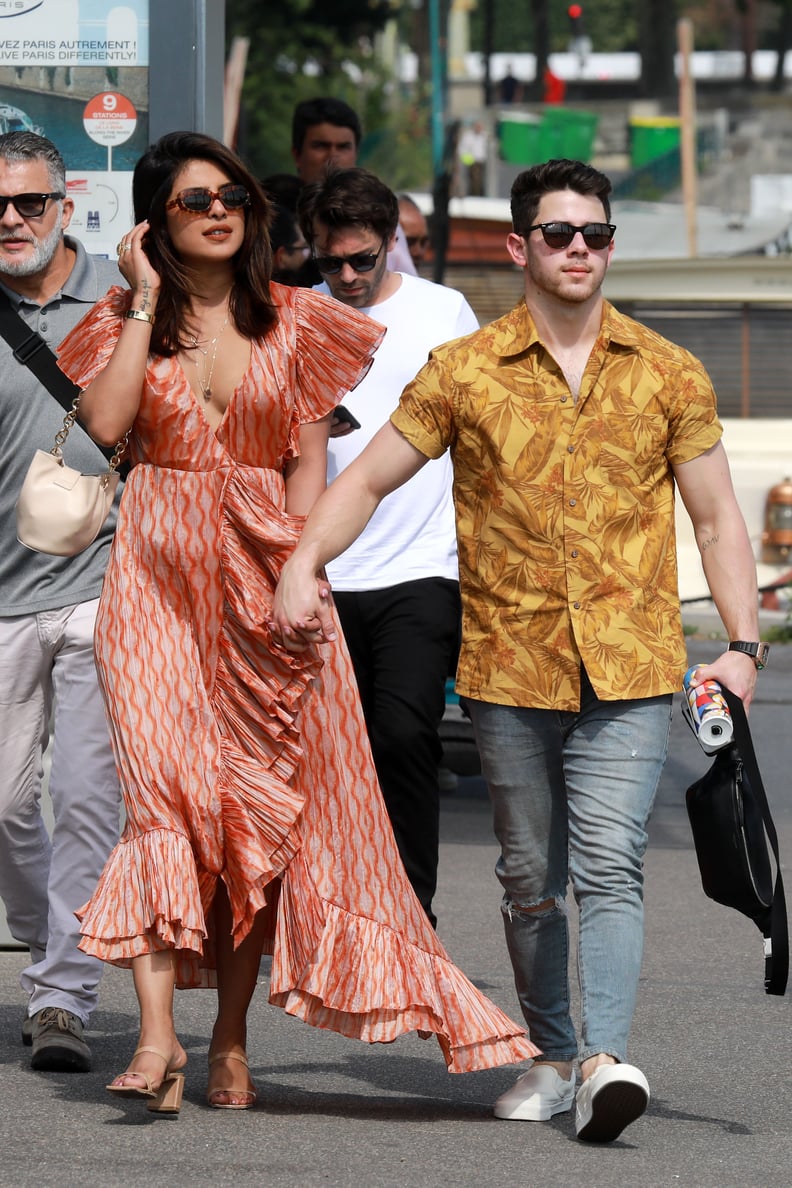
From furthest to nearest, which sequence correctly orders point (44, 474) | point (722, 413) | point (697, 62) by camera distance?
point (697, 62)
point (722, 413)
point (44, 474)

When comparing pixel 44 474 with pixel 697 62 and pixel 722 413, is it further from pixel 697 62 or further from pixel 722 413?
pixel 697 62

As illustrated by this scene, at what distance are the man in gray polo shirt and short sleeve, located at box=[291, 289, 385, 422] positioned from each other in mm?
805

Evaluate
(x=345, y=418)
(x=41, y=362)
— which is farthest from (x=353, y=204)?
(x=41, y=362)

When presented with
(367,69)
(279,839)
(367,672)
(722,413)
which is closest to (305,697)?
(279,839)

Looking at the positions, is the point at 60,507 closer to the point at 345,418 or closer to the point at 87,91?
the point at 345,418

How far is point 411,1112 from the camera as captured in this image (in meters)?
4.75

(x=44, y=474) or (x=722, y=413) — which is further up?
(x=722, y=413)

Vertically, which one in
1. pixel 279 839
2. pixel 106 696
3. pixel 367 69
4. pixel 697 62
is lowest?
pixel 279 839

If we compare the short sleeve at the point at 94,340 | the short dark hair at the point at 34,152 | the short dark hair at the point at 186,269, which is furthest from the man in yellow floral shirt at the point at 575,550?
the short dark hair at the point at 34,152

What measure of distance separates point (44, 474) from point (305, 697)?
0.77m

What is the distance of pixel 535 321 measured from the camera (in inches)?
182

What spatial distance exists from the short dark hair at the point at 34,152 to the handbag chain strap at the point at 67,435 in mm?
652

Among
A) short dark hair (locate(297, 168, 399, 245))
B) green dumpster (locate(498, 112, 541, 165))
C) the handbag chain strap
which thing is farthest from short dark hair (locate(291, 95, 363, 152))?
green dumpster (locate(498, 112, 541, 165))

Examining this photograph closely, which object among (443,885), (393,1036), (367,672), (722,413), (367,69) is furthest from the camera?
(367,69)
